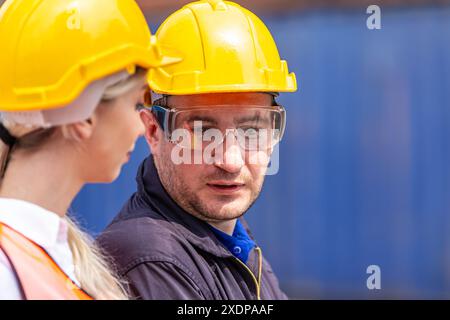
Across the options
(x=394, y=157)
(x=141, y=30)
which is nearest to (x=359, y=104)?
(x=394, y=157)

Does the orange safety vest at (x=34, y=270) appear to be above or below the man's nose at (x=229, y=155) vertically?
below

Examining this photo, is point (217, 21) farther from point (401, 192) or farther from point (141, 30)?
point (401, 192)

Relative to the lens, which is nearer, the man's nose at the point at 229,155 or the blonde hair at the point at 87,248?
the blonde hair at the point at 87,248

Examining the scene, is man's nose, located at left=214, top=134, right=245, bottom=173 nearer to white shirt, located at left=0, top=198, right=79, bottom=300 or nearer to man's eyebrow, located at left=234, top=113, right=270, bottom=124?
man's eyebrow, located at left=234, top=113, right=270, bottom=124

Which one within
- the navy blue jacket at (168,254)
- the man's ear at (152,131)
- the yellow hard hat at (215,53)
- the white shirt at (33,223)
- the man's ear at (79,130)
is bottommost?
the navy blue jacket at (168,254)

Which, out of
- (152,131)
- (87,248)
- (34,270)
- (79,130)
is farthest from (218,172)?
(34,270)

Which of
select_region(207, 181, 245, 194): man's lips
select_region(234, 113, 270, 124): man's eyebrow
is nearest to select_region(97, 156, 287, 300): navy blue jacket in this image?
select_region(207, 181, 245, 194): man's lips

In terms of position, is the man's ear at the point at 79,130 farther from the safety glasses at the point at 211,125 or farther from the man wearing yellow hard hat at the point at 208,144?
the safety glasses at the point at 211,125

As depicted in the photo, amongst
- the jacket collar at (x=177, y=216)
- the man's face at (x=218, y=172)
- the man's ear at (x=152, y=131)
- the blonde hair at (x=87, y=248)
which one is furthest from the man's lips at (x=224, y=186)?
the blonde hair at (x=87, y=248)

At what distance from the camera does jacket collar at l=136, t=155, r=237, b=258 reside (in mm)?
2205

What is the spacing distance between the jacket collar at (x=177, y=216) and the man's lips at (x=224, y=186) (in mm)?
111

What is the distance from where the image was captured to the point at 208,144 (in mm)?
2281

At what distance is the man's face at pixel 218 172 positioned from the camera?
2.27 meters

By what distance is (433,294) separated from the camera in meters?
5.93
